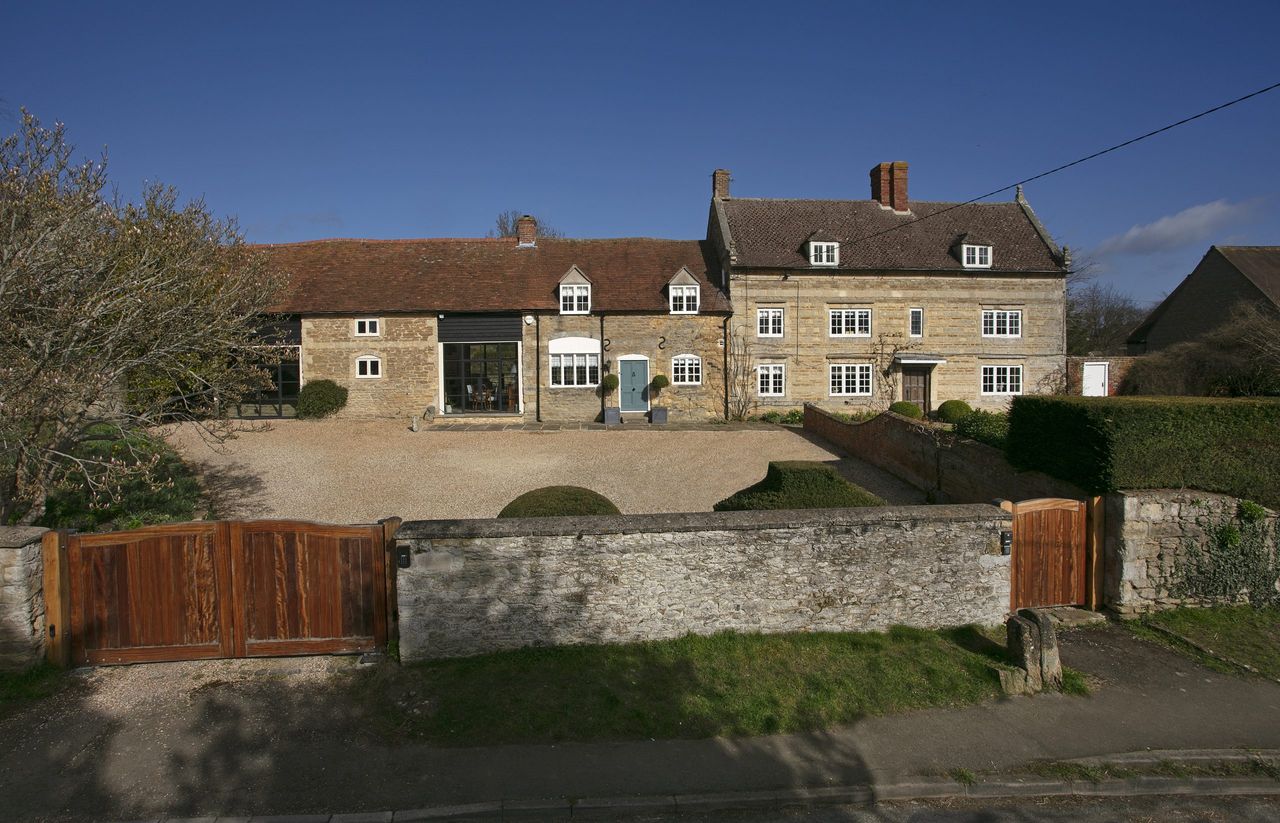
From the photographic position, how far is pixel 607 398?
86.6ft

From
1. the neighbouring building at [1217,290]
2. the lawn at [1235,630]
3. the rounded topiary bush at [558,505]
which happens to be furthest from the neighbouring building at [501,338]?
the neighbouring building at [1217,290]

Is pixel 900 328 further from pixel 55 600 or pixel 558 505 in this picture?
pixel 55 600

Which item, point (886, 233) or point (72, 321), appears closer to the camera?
point (72, 321)

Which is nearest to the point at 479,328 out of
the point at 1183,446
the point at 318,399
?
the point at 318,399

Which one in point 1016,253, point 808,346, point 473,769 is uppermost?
point 1016,253

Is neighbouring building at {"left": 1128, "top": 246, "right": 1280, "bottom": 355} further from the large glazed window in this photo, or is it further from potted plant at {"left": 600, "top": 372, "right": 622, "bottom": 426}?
the large glazed window

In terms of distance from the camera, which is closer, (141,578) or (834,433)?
(141,578)

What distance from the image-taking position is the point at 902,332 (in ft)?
92.5

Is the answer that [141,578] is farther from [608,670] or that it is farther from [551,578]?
[608,670]

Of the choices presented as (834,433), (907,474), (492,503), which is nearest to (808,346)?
(834,433)

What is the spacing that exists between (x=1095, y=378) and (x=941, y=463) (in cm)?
1780

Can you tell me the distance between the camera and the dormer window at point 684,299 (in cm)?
2677

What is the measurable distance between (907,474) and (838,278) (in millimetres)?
13359

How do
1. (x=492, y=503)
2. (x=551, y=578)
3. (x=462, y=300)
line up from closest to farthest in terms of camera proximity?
(x=551, y=578)
(x=492, y=503)
(x=462, y=300)
